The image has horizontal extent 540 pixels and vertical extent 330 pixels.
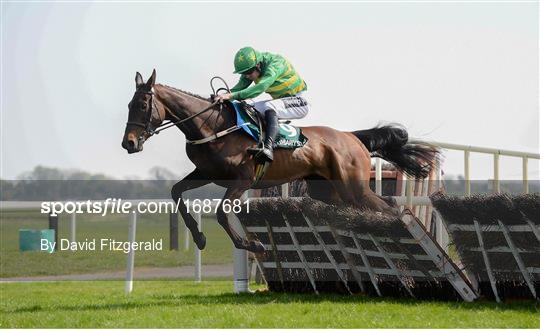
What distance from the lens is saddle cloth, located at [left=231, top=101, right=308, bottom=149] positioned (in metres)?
7.66

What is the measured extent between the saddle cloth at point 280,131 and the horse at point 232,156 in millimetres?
43

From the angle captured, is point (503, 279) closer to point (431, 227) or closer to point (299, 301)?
point (299, 301)

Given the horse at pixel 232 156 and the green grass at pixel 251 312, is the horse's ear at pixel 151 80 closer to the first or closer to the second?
the horse at pixel 232 156

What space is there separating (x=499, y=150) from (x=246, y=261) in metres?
2.55

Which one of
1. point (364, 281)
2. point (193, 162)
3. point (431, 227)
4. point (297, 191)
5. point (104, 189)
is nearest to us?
point (193, 162)

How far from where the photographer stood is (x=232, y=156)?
7.52m

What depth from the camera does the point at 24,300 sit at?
8.73 metres

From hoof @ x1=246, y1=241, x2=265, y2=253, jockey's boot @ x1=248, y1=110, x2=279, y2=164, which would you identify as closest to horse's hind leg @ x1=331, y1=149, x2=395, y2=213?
jockey's boot @ x1=248, y1=110, x2=279, y2=164

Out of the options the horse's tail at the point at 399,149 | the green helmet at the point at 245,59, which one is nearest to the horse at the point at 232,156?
the horse's tail at the point at 399,149

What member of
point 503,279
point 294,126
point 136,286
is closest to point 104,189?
point 136,286

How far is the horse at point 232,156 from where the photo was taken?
7348 millimetres

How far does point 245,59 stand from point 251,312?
1.88 meters

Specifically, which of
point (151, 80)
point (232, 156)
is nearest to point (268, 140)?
point (232, 156)

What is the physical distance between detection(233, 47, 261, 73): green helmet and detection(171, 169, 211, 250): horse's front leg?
0.85 metres
